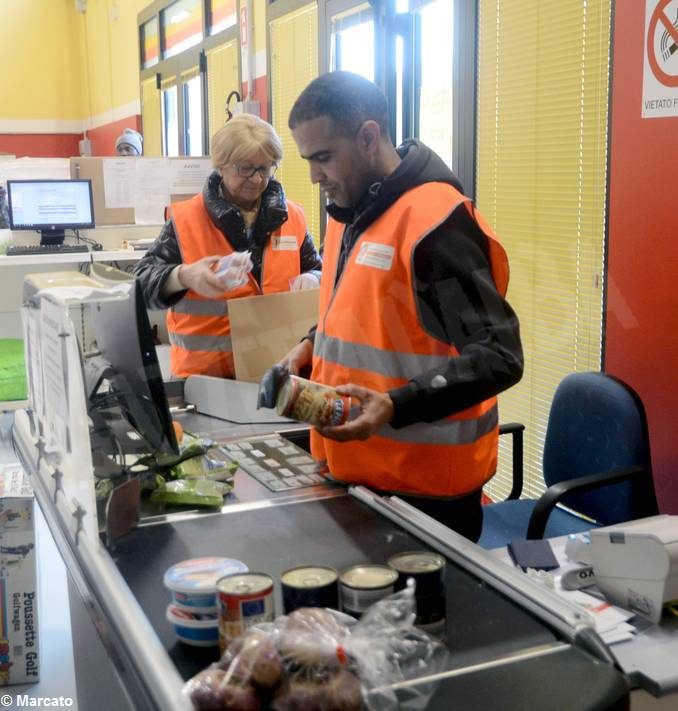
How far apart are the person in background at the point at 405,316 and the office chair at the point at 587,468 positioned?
585 millimetres

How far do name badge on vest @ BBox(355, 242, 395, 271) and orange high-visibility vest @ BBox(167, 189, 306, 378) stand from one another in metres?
0.91

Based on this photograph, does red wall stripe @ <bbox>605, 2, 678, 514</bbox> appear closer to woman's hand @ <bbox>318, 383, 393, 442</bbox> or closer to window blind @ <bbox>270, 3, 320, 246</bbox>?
woman's hand @ <bbox>318, 383, 393, 442</bbox>

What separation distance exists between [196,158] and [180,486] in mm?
5122

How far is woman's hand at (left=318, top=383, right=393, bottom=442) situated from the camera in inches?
61.4

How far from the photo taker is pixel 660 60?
8.25 ft

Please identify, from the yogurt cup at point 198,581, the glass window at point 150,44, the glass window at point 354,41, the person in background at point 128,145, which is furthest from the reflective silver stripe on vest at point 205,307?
the glass window at point 150,44

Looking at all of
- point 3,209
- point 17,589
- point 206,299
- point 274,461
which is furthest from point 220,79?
point 274,461

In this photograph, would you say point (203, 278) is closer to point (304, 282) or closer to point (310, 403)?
point (304, 282)

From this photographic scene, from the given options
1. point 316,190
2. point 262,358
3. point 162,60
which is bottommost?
point 262,358

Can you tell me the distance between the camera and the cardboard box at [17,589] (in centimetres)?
253

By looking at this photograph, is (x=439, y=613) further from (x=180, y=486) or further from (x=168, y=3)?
(x=168, y=3)

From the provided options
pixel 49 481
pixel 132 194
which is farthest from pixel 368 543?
pixel 132 194

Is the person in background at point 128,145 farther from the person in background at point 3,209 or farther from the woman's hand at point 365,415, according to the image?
the woman's hand at point 365,415

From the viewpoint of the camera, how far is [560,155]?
3.06m
